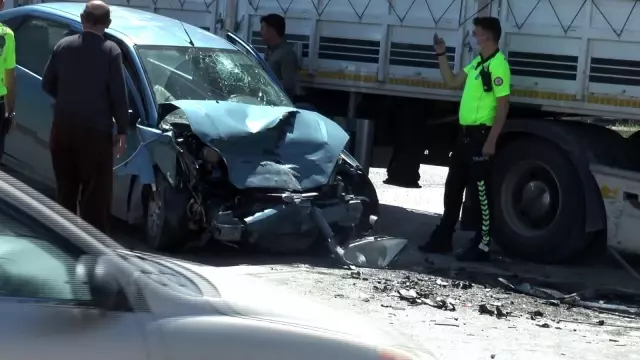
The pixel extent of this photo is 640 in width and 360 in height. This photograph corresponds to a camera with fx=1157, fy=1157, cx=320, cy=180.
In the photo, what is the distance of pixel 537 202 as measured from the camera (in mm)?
9523

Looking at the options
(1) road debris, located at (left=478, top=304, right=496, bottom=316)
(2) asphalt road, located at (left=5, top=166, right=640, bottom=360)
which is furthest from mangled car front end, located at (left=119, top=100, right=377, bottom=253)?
(1) road debris, located at (left=478, top=304, right=496, bottom=316)

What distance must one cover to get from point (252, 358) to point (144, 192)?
5.40 meters

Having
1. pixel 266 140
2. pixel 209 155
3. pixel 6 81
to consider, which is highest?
pixel 6 81

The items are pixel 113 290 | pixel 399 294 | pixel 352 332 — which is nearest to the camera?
pixel 113 290

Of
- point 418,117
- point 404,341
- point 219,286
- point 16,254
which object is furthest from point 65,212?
point 418,117

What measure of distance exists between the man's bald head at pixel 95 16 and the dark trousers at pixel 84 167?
63 centimetres

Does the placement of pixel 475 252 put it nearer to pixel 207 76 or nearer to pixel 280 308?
pixel 207 76

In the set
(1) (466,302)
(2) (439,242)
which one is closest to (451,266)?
(2) (439,242)

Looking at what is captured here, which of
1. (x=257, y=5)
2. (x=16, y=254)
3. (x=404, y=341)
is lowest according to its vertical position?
(x=404, y=341)

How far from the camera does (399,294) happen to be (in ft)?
25.1

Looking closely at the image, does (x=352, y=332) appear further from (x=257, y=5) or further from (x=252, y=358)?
(x=257, y=5)

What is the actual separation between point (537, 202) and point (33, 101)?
4.17 meters

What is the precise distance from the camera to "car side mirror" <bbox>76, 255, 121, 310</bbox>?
3342mm

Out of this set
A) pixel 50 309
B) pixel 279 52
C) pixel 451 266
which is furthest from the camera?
pixel 279 52
